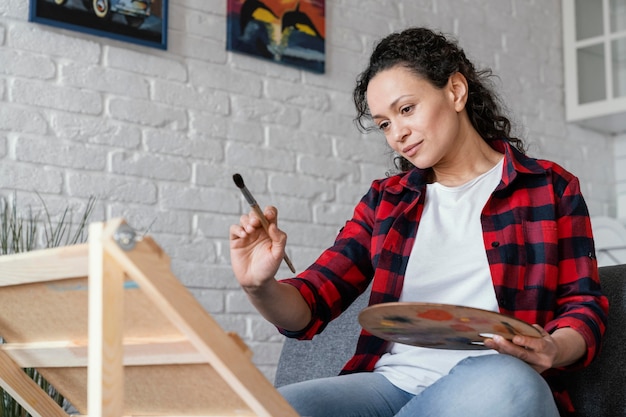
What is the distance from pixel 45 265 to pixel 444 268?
82 centimetres

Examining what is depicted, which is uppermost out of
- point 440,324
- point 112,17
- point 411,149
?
point 112,17

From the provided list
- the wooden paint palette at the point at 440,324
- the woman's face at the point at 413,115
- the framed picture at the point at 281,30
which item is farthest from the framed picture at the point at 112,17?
the wooden paint palette at the point at 440,324

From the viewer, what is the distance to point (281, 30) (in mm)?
3453

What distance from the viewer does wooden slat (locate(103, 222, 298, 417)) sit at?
3.15 ft

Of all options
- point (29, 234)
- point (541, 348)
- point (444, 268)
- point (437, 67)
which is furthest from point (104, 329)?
point (29, 234)

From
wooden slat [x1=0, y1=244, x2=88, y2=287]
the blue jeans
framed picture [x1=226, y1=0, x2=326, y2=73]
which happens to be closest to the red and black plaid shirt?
the blue jeans

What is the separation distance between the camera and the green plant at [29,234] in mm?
2178

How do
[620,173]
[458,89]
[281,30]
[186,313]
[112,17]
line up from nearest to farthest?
1. [186,313]
2. [458,89]
3. [112,17]
4. [281,30]
5. [620,173]

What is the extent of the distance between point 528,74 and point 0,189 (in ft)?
8.62

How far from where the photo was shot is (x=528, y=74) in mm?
4336

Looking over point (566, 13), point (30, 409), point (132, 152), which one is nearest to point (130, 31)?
point (132, 152)

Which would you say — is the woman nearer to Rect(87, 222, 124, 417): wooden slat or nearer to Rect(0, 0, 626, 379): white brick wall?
Rect(87, 222, 124, 417): wooden slat

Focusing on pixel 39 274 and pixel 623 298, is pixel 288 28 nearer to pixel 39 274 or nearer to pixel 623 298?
pixel 623 298

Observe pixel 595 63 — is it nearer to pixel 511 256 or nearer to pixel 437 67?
pixel 437 67
